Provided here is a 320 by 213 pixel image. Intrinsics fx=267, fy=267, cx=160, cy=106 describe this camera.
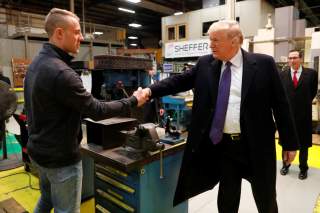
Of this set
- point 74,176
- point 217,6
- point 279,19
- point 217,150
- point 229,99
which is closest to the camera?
point 74,176

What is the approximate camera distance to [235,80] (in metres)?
1.58

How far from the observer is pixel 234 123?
5.16 ft

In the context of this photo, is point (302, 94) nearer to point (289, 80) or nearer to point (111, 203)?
point (289, 80)

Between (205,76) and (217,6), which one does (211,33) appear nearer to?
(205,76)

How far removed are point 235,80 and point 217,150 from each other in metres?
0.45

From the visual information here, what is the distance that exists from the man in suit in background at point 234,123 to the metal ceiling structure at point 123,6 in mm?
6674

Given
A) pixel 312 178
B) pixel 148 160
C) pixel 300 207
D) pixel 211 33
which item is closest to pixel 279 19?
pixel 312 178

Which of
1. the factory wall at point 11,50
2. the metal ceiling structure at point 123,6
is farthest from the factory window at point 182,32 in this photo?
the factory wall at point 11,50

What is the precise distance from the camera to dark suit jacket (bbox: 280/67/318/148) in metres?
3.05

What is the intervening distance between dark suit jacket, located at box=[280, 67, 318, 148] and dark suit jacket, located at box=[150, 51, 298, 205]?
1.66 meters

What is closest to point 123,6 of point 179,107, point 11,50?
point 11,50

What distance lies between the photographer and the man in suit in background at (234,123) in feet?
5.10

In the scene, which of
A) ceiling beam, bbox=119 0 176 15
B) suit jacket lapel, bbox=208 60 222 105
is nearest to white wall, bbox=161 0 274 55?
ceiling beam, bbox=119 0 176 15

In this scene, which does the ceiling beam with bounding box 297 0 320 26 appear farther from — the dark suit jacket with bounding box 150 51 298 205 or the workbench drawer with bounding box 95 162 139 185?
the workbench drawer with bounding box 95 162 139 185
